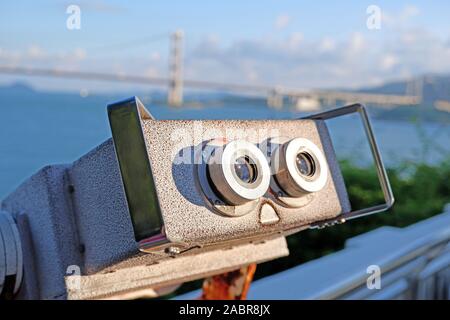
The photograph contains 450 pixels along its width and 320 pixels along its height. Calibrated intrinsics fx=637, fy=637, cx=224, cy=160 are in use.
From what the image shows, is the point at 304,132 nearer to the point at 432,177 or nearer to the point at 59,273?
the point at 59,273

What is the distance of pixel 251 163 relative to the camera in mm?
693

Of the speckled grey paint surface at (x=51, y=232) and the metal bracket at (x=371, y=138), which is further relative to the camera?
the metal bracket at (x=371, y=138)

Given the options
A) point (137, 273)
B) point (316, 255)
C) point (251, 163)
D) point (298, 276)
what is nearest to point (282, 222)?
point (251, 163)

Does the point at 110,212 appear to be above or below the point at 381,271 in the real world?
above

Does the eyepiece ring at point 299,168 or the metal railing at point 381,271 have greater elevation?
the eyepiece ring at point 299,168

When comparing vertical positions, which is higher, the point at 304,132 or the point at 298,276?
the point at 304,132

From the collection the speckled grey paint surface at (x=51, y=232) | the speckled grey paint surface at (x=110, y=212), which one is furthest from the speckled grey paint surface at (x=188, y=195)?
the speckled grey paint surface at (x=51, y=232)

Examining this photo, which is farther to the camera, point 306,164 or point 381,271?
point 381,271

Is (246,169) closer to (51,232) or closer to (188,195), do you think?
(188,195)

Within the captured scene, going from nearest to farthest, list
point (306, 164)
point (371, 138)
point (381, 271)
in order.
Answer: point (306, 164) → point (371, 138) → point (381, 271)

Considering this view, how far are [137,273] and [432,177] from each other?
350cm

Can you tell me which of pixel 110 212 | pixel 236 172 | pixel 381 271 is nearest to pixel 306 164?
pixel 236 172

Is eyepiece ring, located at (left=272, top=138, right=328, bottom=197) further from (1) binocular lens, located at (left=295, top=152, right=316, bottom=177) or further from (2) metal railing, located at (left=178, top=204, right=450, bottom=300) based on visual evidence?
(2) metal railing, located at (left=178, top=204, right=450, bottom=300)

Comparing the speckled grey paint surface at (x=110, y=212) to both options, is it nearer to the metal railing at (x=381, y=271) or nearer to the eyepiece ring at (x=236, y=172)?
the eyepiece ring at (x=236, y=172)
